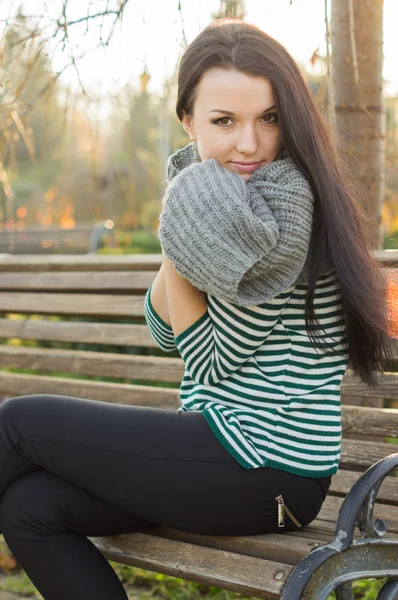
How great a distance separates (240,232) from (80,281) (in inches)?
66.1

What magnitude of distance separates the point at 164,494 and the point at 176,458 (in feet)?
0.28

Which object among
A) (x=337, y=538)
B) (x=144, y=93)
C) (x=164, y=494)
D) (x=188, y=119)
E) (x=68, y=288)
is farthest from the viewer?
(x=68, y=288)

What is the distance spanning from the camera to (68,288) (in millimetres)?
3355

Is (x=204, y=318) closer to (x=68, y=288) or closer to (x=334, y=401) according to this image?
(x=334, y=401)

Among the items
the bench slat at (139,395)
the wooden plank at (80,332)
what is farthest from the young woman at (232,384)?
the wooden plank at (80,332)

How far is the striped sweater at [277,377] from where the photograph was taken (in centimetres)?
186

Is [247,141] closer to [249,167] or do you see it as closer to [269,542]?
[249,167]

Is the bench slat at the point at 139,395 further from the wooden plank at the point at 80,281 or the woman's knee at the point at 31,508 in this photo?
the woman's knee at the point at 31,508

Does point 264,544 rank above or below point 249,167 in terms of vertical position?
below

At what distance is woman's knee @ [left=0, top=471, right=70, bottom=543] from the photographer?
6.16 ft

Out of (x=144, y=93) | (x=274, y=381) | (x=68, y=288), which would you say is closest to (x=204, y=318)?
(x=274, y=381)

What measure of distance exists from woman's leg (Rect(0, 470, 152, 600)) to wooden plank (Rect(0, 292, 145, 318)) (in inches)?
47.6

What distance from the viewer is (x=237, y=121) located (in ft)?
6.28

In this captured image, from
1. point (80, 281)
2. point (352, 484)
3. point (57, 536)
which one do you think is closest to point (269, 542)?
point (57, 536)
